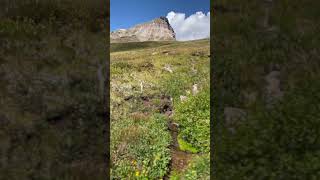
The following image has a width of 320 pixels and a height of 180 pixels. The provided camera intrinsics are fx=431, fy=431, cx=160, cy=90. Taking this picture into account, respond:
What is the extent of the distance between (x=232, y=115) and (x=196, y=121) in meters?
5.65

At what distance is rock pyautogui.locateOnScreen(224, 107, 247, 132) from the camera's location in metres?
8.53

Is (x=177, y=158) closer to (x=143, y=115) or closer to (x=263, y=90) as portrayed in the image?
(x=263, y=90)

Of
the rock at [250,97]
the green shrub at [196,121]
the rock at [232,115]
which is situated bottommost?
the green shrub at [196,121]

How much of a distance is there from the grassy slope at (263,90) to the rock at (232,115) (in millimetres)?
97

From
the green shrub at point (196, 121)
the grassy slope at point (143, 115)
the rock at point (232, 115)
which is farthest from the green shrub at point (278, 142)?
the green shrub at point (196, 121)

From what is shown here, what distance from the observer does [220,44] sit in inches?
379

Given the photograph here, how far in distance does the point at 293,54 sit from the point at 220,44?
5.64 ft

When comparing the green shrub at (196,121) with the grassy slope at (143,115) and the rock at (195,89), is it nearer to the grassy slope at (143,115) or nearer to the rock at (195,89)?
the grassy slope at (143,115)

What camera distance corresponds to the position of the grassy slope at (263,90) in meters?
7.72

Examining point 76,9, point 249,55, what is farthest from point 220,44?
point 76,9

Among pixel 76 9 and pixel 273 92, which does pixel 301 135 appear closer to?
pixel 273 92

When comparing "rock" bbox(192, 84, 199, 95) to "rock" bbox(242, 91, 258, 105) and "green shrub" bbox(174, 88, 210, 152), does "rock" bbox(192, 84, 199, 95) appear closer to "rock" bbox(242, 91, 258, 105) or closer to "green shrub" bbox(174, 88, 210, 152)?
"green shrub" bbox(174, 88, 210, 152)

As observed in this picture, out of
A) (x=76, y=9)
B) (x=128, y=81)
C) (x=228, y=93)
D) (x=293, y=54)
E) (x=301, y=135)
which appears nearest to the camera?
(x=301, y=135)

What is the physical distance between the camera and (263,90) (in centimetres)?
843
